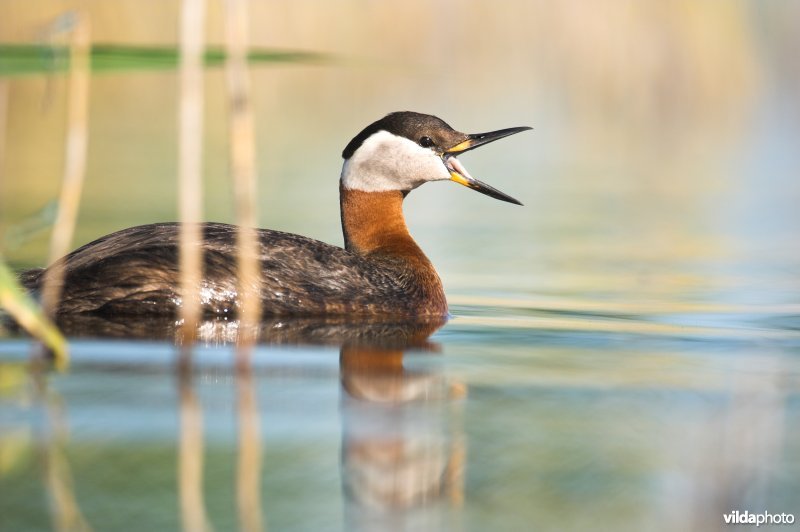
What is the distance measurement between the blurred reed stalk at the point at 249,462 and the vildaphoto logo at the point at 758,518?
137 cm

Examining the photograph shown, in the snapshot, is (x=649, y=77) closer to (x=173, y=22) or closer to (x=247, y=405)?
(x=173, y=22)

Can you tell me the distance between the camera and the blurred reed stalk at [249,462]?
411 cm

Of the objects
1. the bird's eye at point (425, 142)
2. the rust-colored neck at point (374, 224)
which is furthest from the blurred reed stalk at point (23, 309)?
the bird's eye at point (425, 142)

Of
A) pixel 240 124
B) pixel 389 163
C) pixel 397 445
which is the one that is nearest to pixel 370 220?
pixel 389 163

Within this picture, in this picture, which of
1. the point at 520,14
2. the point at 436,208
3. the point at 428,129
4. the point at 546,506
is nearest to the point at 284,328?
the point at 428,129

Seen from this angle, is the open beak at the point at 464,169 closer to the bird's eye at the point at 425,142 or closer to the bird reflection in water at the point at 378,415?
the bird's eye at the point at 425,142

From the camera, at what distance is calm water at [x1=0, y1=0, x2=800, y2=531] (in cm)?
432

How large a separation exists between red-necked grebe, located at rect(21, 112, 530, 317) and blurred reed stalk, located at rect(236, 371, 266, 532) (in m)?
1.78

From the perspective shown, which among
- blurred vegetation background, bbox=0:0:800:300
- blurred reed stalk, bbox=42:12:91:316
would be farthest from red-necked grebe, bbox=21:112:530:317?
blurred reed stalk, bbox=42:12:91:316

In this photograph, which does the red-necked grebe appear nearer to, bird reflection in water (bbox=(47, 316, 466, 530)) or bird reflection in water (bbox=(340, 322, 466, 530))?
Result: bird reflection in water (bbox=(47, 316, 466, 530))

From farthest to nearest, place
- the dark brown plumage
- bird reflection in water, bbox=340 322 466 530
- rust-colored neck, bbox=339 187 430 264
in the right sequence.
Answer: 1. rust-colored neck, bbox=339 187 430 264
2. the dark brown plumage
3. bird reflection in water, bbox=340 322 466 530

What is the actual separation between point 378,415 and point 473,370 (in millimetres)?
1105

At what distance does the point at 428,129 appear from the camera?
8648 millimetres

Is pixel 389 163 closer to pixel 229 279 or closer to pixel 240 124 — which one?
pixel 229 279
